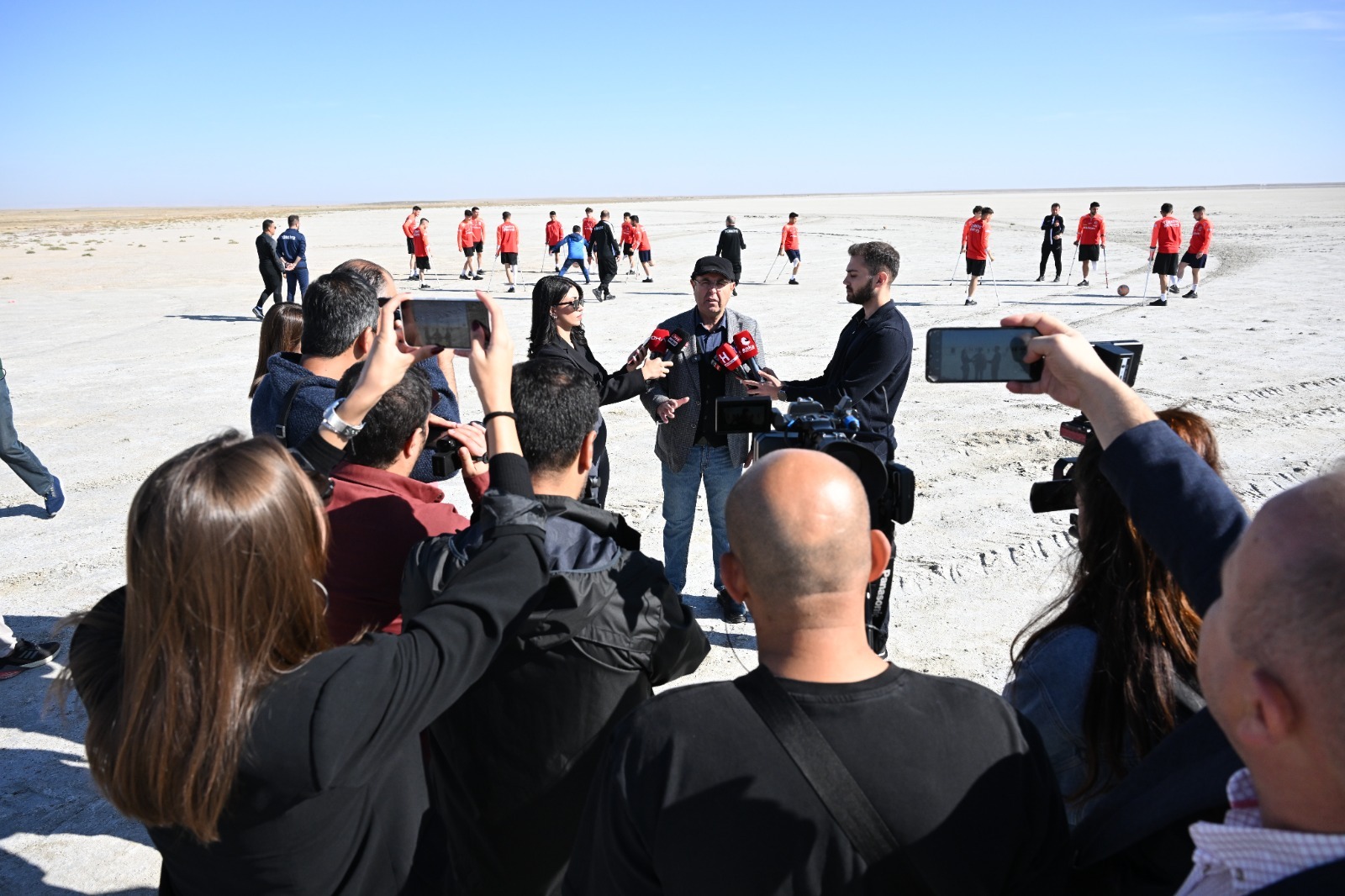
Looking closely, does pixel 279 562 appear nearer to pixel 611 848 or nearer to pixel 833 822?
pixel 611 848

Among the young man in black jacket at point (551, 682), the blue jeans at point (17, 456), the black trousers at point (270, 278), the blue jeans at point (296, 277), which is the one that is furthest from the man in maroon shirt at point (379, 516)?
the blue jeans at point (296, 277)

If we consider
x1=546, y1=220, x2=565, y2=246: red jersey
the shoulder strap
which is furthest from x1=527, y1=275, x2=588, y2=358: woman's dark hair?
x1=546, y1=220, x2=565, y2=246: red jersey

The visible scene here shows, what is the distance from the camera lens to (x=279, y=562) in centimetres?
165

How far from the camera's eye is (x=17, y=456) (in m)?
6.44

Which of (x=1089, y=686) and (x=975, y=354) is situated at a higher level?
(x=975, y=354)

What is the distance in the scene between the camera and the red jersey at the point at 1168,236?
16.2 m

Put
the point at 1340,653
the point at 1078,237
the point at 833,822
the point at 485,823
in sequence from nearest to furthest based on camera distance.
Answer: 1. the point at 1340,653
2. the point at 833,822
3. the point at 485,823
4. the point at 1078,237

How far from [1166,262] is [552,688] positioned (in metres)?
17.5

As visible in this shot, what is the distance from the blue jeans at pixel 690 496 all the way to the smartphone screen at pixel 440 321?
252cm

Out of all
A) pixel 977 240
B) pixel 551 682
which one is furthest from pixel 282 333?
pixel 977 240

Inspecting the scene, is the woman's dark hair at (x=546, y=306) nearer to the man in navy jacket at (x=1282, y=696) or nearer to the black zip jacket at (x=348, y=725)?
the black zip jacket at (x=348, y=725)

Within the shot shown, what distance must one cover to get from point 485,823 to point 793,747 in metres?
1.18

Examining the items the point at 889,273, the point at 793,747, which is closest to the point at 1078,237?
the point at 889,273

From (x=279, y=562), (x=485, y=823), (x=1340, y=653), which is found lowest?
(x=485, y=823)
